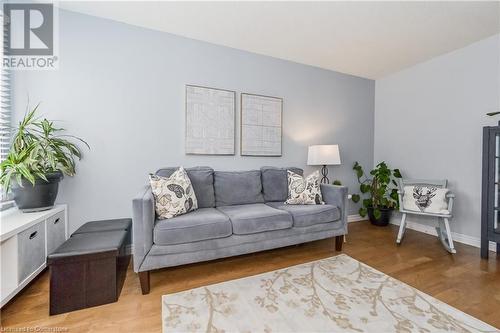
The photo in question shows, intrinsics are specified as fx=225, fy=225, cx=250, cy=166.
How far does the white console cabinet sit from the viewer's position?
1.46 meters

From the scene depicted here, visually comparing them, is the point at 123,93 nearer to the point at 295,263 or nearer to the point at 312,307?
the point at 295,263

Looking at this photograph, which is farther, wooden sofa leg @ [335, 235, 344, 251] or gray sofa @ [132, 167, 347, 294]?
wooden sofa leg @ [335, 235, 344, 251]

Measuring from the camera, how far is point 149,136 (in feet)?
8.23

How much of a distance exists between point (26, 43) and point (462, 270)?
15.0ft

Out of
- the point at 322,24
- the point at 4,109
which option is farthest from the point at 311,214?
the point at 4,109

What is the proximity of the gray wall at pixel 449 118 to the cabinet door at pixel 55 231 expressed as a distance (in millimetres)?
4435

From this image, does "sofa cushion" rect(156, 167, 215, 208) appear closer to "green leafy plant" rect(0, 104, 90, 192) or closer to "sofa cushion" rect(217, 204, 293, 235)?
"sofa cushion" rect(217, 204, 293, 235)

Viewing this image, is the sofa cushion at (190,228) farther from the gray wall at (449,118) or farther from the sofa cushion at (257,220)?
the gray wall at (449,118)

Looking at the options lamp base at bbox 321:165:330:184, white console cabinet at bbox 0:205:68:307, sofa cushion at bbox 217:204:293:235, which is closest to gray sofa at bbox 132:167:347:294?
sofa cushion at bbox 217:204:293:235

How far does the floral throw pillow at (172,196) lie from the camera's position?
193 centimetres

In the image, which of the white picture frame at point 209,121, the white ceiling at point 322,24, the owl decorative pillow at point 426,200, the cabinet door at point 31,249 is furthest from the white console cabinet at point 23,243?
the owl decorative pillow at point 426,200

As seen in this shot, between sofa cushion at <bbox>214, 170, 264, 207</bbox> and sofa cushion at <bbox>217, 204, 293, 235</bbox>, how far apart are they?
29 centimetres

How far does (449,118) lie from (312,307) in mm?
3086

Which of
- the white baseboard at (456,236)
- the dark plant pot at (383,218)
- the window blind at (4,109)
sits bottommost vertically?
the white baseboard at (456,236)
